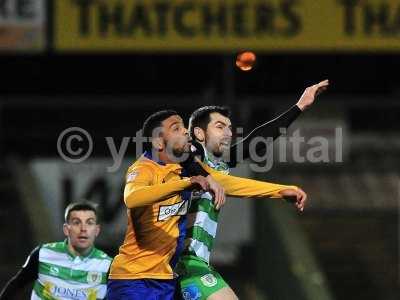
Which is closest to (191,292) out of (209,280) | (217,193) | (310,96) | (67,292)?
(209,280)

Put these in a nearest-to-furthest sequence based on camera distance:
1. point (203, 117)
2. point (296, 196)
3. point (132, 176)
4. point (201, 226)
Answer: point (296, 196) < point (132, 176) < point (201, 226) < point (203, 117)

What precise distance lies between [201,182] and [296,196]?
61cm

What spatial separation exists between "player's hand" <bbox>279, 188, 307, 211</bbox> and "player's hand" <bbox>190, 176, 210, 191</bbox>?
557 millimetres

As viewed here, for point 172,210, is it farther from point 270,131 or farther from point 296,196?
point 270,131

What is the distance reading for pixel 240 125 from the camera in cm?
1418

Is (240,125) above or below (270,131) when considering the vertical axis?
below

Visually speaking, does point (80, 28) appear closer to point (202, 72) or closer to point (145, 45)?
point (145, 45)

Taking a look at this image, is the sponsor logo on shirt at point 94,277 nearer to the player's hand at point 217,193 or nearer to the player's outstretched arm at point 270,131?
the player's outstretched arm at point 270,131

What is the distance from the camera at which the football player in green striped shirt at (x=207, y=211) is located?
26.6 ft

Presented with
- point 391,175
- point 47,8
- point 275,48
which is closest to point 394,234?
point 391,175

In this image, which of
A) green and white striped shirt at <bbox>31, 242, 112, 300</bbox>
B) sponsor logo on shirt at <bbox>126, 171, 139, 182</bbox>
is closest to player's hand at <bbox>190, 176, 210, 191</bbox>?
sponsor logo on shirt at <bbox>126, 171, 139, 182</bbox>

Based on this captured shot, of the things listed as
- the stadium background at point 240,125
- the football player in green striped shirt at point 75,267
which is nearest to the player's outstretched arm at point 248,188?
the football player in green striped shirt at point 75,267

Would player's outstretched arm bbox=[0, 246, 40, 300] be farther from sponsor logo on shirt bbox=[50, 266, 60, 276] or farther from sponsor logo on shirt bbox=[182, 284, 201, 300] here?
sponsor logo on shirt bbox=[182, 284, 201, 300]

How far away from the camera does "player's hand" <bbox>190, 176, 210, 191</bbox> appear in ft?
24.0
